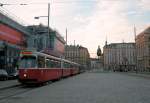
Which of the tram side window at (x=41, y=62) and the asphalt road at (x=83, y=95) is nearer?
the asphalt road at (x=83, y=95)

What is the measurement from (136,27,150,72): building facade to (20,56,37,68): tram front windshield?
85.8 metres

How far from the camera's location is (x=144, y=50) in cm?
11156

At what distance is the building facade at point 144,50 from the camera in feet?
352

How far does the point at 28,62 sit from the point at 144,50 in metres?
92.7

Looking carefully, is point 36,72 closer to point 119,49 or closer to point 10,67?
point 10,67

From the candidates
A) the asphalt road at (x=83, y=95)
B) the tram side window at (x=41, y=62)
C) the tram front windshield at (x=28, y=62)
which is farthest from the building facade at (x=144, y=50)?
the asphalt road at (x=83, y=95)

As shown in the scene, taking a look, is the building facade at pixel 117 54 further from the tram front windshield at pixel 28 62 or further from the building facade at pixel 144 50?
Result: the tram front windshield at pixel 28 62

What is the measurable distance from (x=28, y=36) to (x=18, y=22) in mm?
7691

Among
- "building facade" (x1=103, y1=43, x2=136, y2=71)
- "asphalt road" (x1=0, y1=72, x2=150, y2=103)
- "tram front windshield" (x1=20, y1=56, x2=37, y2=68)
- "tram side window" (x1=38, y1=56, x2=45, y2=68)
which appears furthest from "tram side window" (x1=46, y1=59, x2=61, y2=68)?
"building facade" (x1=103, y1=43, x2=136, y2=71)

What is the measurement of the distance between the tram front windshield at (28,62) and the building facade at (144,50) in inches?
3379

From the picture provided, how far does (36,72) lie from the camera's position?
23.9 meters

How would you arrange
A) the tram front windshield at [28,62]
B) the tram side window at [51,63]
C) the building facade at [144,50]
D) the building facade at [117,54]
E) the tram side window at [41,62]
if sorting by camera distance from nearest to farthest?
1. the tram front windshield at [28,62]
2. the tram side window at [41,62]
3. the tram side window at [51,63]
4. the building facade at [144,50]
5. the building facade at [117,54]

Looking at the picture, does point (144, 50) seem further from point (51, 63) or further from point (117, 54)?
point (51, 63)

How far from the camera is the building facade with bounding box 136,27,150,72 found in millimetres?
107312
